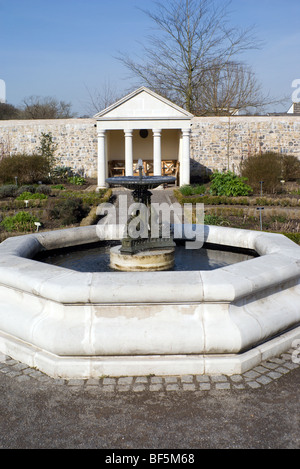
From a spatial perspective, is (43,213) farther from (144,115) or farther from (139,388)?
(139,388)

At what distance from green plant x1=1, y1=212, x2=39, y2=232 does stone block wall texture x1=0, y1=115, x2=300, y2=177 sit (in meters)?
14.1

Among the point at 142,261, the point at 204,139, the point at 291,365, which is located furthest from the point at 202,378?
the point at 204,139

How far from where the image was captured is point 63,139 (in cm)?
2597

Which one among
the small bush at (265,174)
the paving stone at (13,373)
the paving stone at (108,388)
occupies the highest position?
the small bush at (265,174)

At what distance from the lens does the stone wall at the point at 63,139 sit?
25781 mm

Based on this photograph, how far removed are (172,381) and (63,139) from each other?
24.0m

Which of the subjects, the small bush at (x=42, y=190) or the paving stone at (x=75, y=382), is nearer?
the paving stone at (x=75, y=382)

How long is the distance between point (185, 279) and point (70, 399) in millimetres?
1382

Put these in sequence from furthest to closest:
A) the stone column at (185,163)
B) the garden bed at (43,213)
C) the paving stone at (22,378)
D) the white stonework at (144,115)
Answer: the stone column at (185,163) → the white stonework at (144,115) → the garden bed at (43,213) → the paving stone at (22,378)

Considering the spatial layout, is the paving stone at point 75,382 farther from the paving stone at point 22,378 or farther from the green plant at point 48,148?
the green plant at point 48,148

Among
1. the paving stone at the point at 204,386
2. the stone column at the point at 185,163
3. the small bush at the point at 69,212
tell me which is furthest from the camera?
the stone column at the point at 185,163

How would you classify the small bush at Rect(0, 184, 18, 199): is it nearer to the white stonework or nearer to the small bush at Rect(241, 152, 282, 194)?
the white stonework

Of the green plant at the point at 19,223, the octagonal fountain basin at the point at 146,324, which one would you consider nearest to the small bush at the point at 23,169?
the green plant at the point at 19,223
